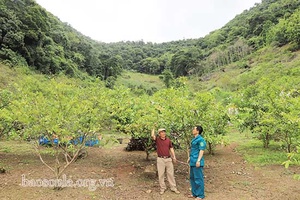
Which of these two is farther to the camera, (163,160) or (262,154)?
(262,154)

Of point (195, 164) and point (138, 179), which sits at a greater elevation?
point (195, 164)

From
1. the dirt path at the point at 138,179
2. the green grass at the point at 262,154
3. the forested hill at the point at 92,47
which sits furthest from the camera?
the forested hill at the point at 92,47

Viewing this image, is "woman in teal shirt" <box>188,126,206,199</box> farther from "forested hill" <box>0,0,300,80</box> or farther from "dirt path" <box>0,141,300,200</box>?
"forested hill" <box>0,0,300,80</box>

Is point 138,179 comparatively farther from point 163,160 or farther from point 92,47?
point 92,47

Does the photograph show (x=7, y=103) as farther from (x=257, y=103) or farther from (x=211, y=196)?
(x=257, y=103)

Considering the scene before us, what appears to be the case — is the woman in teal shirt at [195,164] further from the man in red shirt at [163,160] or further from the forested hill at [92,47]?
the forested hill at [92,47]

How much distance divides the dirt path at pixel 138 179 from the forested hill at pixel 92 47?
89.1ft

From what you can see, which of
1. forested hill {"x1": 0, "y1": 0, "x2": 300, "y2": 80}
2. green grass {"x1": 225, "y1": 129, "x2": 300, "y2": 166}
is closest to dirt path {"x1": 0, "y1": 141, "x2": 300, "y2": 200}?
green grass {"x1": 225, "y1": 129, "x2": 300, "y2": 166}

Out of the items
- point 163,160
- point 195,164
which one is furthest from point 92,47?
point 195,164

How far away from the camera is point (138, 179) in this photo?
28.5 ft

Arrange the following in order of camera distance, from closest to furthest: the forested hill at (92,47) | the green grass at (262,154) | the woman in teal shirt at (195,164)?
1. the woman in teal shirt at (195,164)
2. the green grass at (262,154)
3. the forested hill at (92,47)

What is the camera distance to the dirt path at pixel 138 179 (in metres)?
7.19

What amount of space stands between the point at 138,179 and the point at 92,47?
68507mm

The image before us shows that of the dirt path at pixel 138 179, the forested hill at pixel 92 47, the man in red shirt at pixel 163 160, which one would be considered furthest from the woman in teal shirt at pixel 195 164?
the forested hill at pixel 92 47
